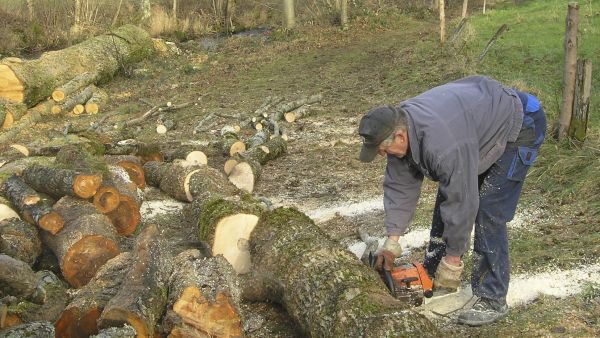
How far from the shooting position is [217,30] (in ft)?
71.6

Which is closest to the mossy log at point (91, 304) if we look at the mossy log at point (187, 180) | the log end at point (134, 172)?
the mossy log at point (187, 180)

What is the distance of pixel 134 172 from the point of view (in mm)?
7051

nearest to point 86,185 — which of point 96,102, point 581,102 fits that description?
point 581,102

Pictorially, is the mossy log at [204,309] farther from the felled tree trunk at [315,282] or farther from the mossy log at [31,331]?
the mossy log at [31,331]

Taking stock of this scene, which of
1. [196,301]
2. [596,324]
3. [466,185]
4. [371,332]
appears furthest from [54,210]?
[596,324]

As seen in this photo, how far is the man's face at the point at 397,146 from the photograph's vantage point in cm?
342

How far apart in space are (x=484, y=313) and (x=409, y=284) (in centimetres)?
61

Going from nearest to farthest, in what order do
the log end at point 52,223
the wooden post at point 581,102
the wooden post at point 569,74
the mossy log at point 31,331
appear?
the mossy log at point 31,331, the log end at point 52,223, the wooden post at point 581,102, the wooden post at point 569,74

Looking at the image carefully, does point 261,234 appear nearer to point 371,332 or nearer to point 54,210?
point 371,332

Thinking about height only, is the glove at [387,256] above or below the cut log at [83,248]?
above

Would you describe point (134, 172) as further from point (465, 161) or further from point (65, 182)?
point (465, 161)

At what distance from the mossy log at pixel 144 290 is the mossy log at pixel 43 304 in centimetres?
59

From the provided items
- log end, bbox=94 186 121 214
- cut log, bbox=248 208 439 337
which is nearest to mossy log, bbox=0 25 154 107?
log end, bbox=94 186 121 214

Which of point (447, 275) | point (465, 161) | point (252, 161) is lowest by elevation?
point (252, 161)
